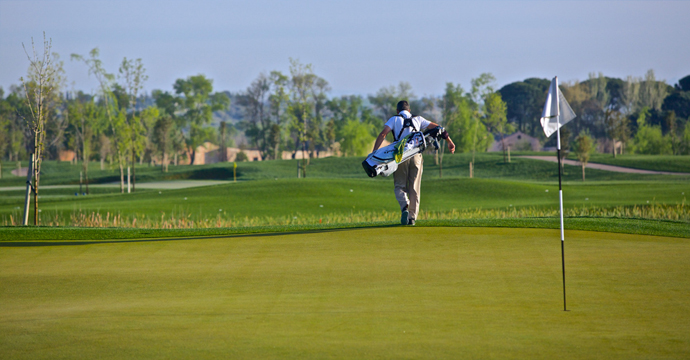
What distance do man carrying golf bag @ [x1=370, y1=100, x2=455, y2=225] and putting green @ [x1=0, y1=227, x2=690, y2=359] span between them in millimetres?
1270

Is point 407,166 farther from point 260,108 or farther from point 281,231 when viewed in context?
point 260,108

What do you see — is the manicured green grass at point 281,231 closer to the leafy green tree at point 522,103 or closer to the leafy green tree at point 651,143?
the leafy green tree at point 651,143

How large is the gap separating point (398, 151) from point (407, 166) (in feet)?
2.38

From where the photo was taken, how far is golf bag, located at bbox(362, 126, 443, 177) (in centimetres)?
1047

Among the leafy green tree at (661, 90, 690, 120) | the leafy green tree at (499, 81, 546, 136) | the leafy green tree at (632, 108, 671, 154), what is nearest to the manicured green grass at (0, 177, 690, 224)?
the leafy green tree at (632, 108, 671, 154)

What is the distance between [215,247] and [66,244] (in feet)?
8.49

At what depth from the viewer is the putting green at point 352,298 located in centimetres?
444

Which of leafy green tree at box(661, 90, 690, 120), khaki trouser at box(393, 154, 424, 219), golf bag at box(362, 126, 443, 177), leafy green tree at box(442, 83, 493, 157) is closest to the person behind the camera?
golf bag at box(362, 126, 443, 177)

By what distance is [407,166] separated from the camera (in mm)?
11133

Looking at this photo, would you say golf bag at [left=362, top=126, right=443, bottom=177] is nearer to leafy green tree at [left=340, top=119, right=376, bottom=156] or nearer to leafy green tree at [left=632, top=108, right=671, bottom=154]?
leafy green tree at [left=340, top=119, right=376, bottom=156]

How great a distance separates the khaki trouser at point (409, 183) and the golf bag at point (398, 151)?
0.47 meters

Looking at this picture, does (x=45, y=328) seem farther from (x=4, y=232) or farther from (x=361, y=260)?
(x=4, y=232)

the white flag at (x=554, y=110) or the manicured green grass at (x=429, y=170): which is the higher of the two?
the white flag at (x=554, y=110)

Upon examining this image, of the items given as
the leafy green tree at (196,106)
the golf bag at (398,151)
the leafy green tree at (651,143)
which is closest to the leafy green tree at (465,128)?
the leafy green tree at (651,143)
